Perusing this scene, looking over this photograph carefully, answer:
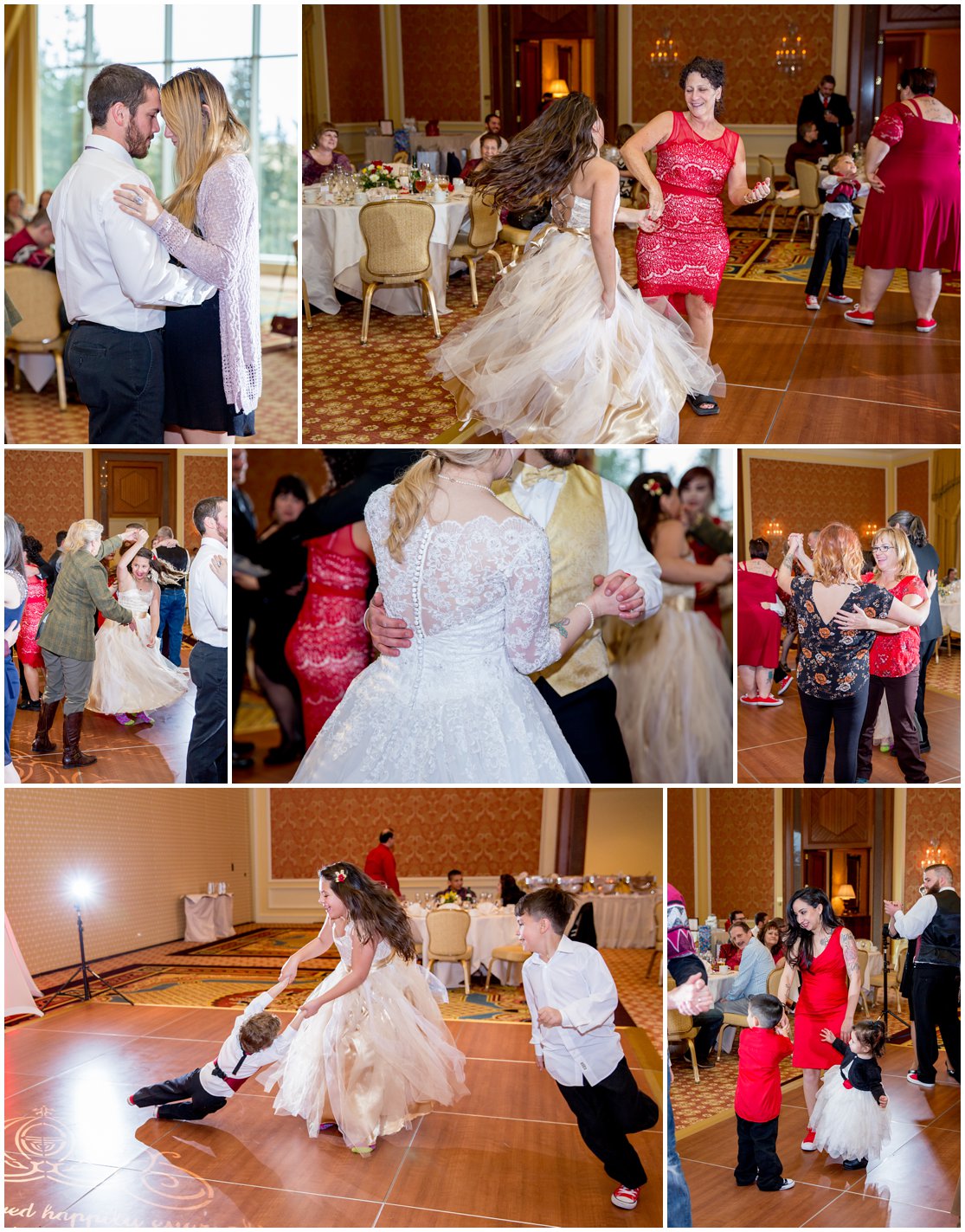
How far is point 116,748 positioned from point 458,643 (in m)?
1.28

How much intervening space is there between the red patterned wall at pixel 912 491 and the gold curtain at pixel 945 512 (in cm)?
4

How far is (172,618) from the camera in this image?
132 inches

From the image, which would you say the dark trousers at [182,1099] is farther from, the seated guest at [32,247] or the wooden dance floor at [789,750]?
the seated guest at [32,247]

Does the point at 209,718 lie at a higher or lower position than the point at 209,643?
lower

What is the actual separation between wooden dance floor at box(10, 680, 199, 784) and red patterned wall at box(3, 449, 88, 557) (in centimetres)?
61

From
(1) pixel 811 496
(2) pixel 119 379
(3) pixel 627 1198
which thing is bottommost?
(3) pixel 627 1198

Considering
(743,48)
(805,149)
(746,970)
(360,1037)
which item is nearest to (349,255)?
(743,48)

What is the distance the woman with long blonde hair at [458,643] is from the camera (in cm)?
295

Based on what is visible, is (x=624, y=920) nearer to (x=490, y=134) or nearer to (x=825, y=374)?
(x=825, y=374)

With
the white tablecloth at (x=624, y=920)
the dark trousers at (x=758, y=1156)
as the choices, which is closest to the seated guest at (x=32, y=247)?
the white tablecloth at (x=624, y=920)

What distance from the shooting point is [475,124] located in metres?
4.36

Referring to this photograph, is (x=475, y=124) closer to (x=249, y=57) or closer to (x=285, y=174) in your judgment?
(x=285, y=174)

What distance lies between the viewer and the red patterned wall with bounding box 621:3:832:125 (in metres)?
4.27

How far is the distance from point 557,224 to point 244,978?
3.01 metres
